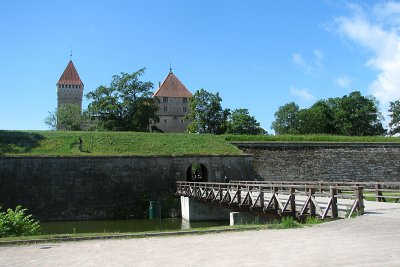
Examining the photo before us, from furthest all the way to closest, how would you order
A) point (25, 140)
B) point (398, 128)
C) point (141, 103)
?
point (398, 128), point (141, 103), point (25, 140)

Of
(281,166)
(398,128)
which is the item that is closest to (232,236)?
(281,166)

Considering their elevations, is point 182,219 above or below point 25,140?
below

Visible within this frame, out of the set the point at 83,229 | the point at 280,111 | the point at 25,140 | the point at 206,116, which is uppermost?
the point at 280,111

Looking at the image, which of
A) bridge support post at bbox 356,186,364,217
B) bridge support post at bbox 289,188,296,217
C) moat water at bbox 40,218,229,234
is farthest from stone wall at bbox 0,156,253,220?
bridge support post at bbox 356,186,364,217

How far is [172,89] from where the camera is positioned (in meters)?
72.1

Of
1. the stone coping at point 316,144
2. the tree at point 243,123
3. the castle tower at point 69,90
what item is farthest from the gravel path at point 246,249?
the castle tower at point 69,90

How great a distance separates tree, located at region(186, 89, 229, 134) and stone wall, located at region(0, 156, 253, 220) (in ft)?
105

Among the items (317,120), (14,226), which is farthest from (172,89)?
(14,226)

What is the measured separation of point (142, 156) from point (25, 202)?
788 cm

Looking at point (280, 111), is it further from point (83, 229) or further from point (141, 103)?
point (83, 229)

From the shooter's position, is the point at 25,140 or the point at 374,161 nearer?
the point at 25,140

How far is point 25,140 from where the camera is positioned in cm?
3009

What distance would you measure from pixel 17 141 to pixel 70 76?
174ft

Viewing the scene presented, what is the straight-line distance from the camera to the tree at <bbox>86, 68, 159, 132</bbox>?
51.9 metres
